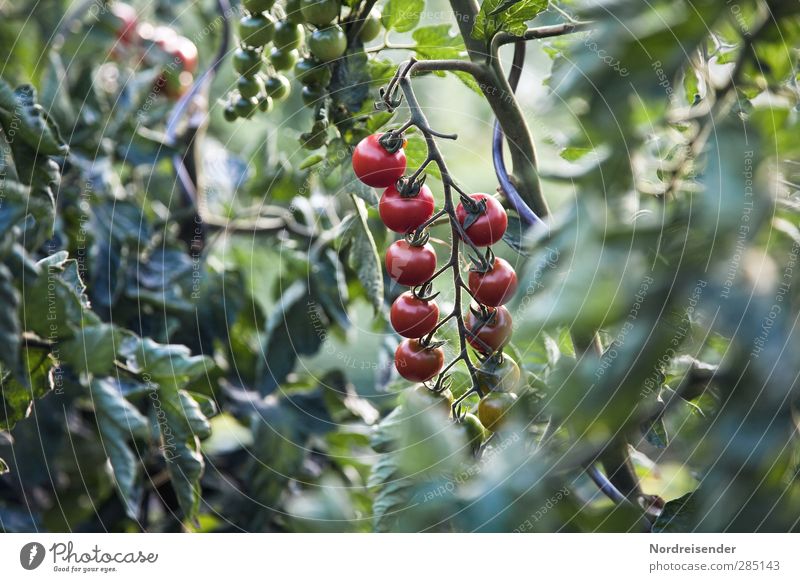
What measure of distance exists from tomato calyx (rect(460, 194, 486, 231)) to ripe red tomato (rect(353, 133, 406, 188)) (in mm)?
34

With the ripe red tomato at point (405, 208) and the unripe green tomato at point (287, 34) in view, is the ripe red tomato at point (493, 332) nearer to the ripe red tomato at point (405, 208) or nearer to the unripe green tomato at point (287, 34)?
the ripe red tomato at point (405, 208)

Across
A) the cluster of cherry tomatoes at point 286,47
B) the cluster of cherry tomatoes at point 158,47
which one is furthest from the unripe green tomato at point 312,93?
the cluster of cherry tomatoes at point 158,47

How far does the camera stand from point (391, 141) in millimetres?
323

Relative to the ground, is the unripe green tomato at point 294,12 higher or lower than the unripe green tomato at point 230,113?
higher

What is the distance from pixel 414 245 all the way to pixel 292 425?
27 centimetres

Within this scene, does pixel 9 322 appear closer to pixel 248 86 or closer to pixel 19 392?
pixel 19 392

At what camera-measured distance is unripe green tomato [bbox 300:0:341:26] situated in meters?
0.37

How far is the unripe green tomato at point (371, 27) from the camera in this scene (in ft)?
1.28

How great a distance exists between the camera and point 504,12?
1.05 ft

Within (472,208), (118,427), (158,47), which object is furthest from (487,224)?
(158,47)

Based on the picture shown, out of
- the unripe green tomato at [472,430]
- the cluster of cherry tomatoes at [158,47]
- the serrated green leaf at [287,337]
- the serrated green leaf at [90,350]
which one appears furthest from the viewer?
the cluster of cherry tomatoes at [158,47]

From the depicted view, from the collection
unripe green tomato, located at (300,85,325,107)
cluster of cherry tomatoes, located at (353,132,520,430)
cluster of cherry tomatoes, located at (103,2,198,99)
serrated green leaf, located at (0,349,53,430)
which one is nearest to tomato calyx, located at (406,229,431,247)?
cluster of cherry tomatoes, located at (353,132,520,430)

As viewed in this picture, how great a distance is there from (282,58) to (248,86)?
28mm

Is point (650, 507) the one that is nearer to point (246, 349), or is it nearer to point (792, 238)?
point (792, 238)
